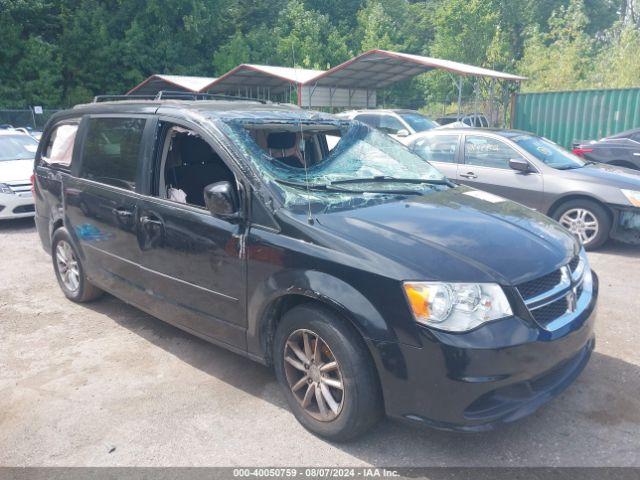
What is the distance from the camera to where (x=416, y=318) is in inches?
101

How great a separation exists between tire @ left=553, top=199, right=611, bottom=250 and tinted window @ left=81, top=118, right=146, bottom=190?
518 cm

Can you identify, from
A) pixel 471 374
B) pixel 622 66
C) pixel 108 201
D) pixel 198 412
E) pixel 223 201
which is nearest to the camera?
pixel 471 374

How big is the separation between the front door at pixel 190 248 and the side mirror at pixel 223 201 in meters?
0.07

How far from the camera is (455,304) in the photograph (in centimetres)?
257

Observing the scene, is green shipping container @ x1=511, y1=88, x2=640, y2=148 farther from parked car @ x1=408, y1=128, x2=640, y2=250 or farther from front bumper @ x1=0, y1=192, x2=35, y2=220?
front bumper @ x1=0, y1=192, x2=35, y2=220

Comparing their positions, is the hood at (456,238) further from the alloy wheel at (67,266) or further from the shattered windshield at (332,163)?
the alloy wheel at (67,266)

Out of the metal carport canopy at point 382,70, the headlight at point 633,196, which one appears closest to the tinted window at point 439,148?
the headlight at point 633,196

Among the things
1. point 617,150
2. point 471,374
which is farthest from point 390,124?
point 471,374

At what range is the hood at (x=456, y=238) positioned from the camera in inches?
106

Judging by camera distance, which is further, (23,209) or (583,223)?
(23,209)

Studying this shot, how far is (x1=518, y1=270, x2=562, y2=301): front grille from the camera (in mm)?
2699

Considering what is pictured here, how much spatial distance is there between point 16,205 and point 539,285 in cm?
789

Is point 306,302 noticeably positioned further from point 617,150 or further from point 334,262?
point 617,150

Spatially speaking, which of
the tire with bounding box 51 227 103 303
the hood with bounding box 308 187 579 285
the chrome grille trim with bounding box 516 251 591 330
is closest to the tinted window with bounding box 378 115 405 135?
the tire with bounding box 51 227 103 303
